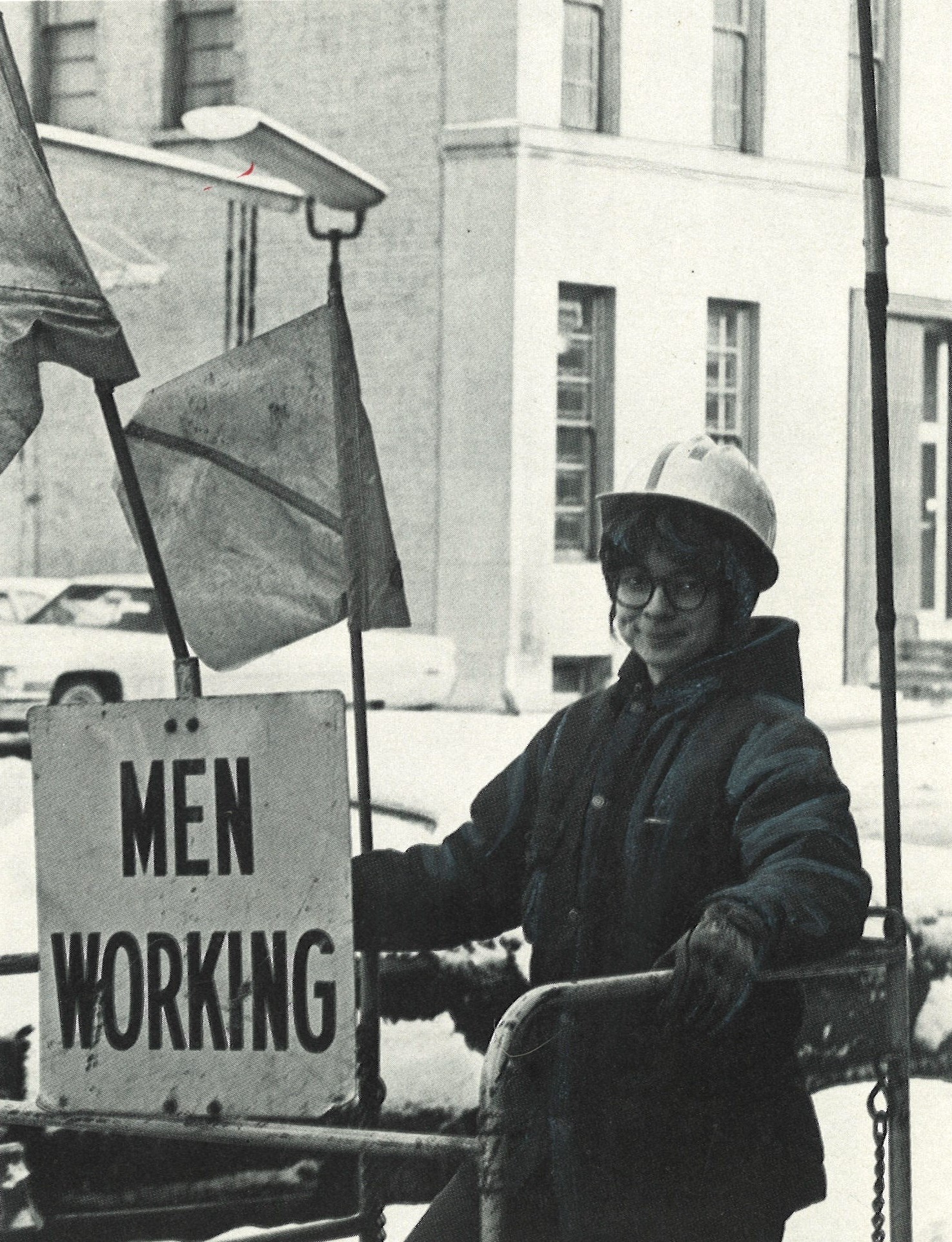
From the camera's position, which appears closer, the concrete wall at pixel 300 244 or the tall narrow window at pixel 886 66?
the tall narrow window at pixel 886 66

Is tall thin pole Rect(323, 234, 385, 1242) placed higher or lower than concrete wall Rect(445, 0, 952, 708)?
lower

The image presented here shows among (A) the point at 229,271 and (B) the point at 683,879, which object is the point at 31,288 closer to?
(B) the point at 683,879

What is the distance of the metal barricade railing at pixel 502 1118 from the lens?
209 centimetres

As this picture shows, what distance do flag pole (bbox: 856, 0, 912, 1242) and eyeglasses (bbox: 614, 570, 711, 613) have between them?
1.68 ft

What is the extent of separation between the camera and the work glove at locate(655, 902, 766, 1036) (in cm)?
217

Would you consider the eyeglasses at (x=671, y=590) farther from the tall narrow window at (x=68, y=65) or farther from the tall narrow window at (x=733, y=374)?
the tall narrow window at (x=68, y=65)

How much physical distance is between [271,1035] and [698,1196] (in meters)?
0.63

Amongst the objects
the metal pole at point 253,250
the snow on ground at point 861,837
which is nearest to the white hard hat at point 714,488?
the snow on ground at point 861,837

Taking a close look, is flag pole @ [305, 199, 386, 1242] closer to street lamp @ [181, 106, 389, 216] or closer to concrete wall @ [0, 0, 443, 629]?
street lamp @ [181, 106, 389, 216]

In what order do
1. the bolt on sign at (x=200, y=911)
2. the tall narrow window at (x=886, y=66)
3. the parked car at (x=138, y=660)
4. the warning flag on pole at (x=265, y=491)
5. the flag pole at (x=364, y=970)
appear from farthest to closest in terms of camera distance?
1. the parked car at (x=138, y=660)
2. the tall narrow window at (x=886, y=66)
3. the flag pole at (x=364, y=970)
4. the warning flag on pole at (x=265, y=491)
5. the bolt on sign at (x=200, y=911)

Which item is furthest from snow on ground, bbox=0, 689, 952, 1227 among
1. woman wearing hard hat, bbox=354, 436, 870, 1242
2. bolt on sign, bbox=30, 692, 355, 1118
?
bolt on sign, bbox=30, 692, 355, 1118

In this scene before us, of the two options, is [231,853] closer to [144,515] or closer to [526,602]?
[144,515]

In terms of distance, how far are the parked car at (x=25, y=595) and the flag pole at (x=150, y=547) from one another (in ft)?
6.81

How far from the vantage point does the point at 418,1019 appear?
13.9ft
